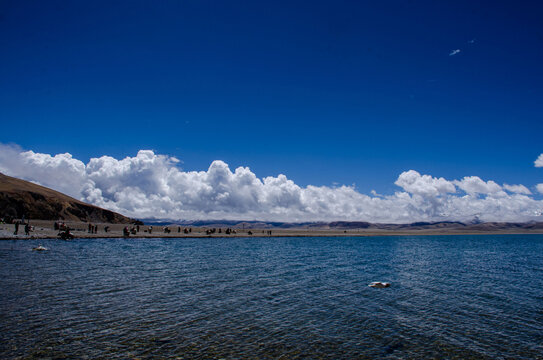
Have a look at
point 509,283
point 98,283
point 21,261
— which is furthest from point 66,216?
point 509,283

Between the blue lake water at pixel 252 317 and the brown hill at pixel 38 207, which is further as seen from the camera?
the brown hill at pixel 38 207

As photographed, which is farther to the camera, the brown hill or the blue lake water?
the brown hill

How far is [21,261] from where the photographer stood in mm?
33156

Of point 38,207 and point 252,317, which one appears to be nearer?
point 252,317

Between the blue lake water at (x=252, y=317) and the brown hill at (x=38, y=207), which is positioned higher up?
the brown hill at (x=38, y=207)

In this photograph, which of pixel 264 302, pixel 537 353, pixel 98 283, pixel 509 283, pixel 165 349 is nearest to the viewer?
pixel 165 349

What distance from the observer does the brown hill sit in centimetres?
12449

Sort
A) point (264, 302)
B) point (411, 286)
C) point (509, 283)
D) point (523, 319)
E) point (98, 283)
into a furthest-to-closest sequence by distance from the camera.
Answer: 1. point (509, 283)
2. point (411, 286)
3. point (98, 283)
4. point (264, 302)
5. point (523, 319)

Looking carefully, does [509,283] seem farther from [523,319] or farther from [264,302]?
[264,302]

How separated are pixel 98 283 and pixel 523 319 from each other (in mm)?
29801

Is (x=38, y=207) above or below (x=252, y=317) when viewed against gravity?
above

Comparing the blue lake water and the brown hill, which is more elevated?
the brown hill

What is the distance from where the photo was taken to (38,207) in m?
134

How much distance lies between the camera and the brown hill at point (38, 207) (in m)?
124
